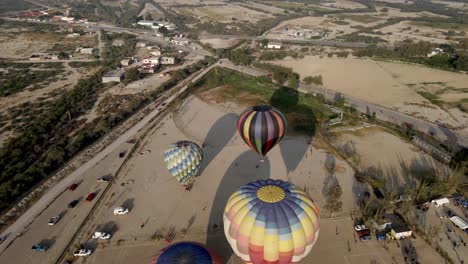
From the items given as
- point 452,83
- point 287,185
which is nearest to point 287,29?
point 452,83

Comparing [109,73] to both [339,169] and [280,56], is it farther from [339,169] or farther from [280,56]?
[339,169]

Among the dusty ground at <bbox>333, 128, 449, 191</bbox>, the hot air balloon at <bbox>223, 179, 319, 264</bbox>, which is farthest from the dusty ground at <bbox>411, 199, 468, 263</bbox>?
the hot air balloon at <bbox>223, 179, 319, 264</bbox>

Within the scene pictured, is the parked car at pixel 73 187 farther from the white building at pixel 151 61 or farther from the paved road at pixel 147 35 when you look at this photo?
the paved road at pixel 147 35

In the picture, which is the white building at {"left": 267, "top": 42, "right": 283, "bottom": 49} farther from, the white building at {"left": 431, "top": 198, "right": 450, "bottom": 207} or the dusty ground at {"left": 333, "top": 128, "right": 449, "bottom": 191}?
the white building at {"left": 431, "top": 198, "right": 450, "bottom": 207}

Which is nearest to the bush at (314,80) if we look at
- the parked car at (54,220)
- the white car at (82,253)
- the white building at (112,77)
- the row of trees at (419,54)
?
the row of trees at (419,54)

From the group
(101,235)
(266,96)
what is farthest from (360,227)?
(266,96)

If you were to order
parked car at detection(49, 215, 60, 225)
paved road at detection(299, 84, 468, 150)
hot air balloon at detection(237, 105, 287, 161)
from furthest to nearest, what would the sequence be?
paved road at detection(299, 84, 468, 150) < hot air balloon at detection(237, 105, 287, 161) < parked car at detection(49, 215, 60, 225)

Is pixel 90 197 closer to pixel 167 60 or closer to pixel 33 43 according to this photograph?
pixel 167 60
